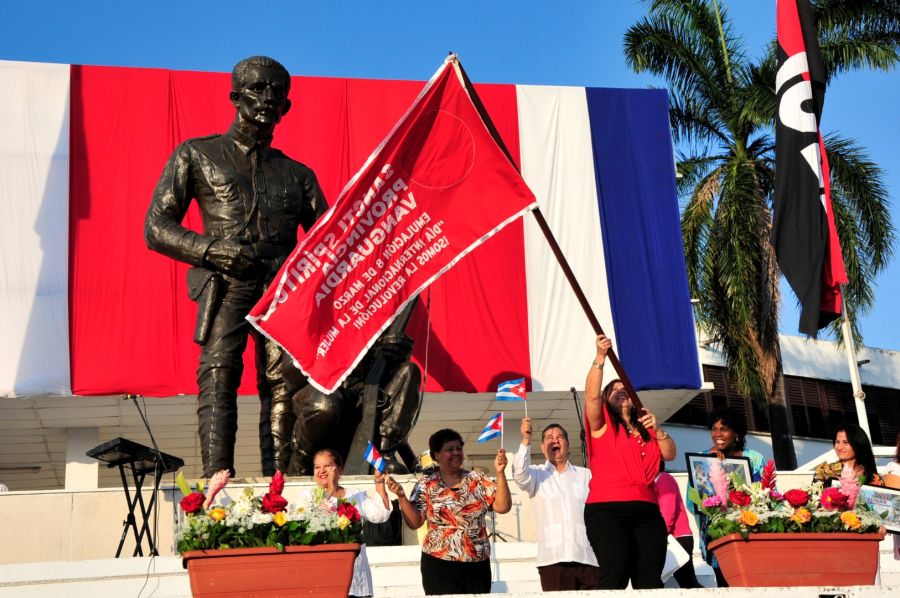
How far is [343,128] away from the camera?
57.2ft

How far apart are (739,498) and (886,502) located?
3.94 ft

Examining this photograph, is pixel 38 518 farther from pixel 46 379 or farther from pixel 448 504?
pixel 46 379

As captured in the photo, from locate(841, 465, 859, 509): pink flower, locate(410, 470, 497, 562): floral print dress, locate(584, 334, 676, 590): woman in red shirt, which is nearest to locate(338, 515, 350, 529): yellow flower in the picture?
locate(410, 470, 497, 562): floral print dress

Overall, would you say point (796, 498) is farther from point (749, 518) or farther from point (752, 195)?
point (752, 195)

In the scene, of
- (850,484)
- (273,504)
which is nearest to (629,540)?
(850,484)

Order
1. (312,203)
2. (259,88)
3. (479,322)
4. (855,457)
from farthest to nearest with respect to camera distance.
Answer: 1. (479,322)
2. (312,203)
3. (259,88)
4. (855,457)

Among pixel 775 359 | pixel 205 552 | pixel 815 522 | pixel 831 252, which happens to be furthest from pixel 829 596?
pixel 775 359

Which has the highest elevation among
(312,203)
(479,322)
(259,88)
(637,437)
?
(479,322)

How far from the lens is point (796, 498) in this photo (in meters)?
5.11

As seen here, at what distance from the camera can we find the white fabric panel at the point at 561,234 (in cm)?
1752

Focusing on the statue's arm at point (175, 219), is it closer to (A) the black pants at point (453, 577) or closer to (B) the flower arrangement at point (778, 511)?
(A) the black pants at point (453, 577)

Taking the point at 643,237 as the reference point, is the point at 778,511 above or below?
below

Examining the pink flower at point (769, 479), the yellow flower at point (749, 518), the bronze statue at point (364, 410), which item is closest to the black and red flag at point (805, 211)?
the bronze statue at point (364, 410)

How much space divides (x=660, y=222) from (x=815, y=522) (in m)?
13.5
